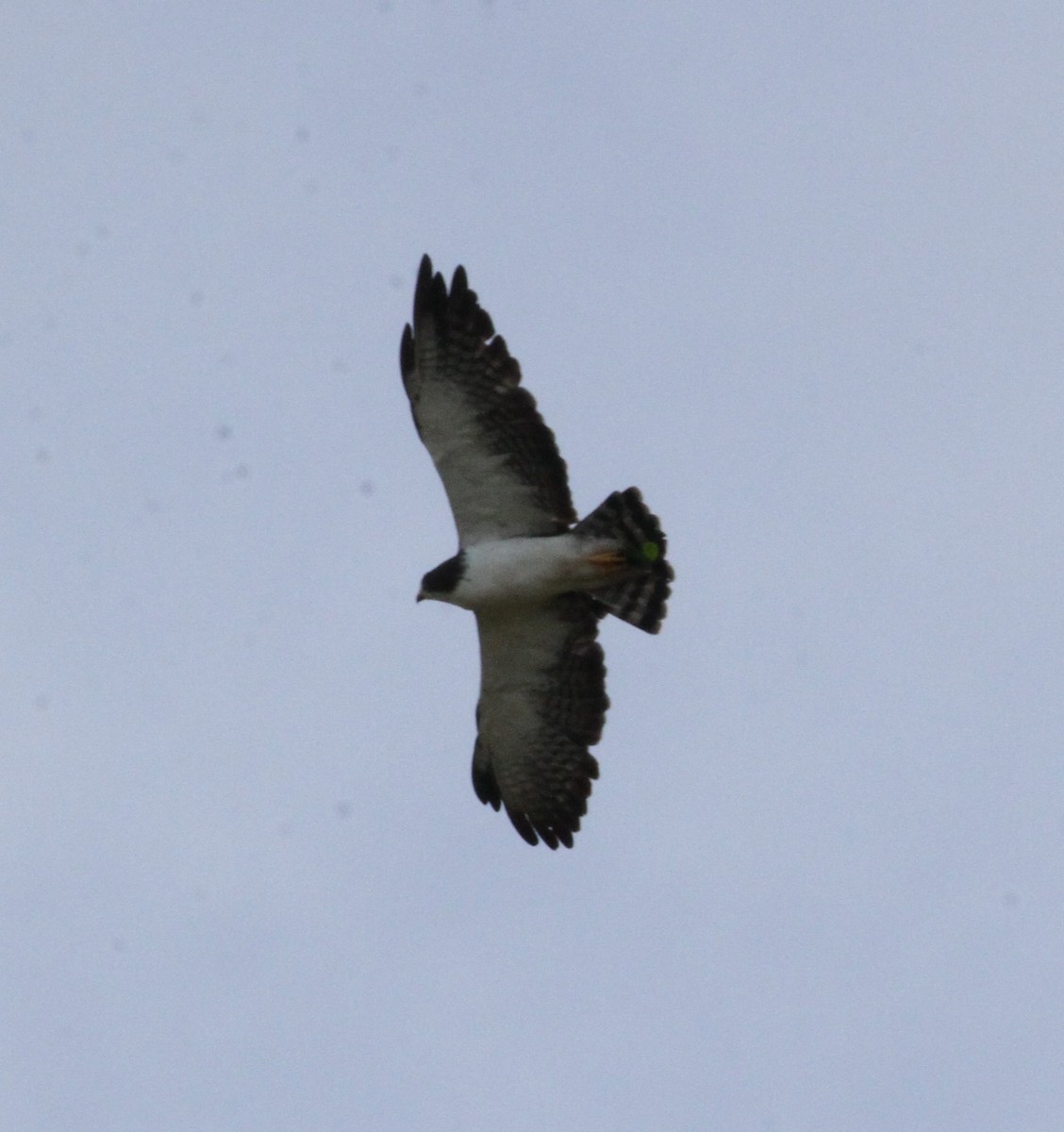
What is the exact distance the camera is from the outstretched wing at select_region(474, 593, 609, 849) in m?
14.9

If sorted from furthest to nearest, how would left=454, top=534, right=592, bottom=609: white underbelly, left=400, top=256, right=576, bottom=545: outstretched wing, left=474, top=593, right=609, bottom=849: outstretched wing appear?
left=474, top=593, right=609, bottom=849: outstretched wing < left=454, top=534, right=592, bottom=609: white underbelly < left=400, top=256, right=576, bottom=545: outstretched wing

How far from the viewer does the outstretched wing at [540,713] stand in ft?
48.7

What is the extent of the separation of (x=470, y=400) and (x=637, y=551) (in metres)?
1.30

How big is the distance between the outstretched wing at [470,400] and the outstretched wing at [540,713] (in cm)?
84

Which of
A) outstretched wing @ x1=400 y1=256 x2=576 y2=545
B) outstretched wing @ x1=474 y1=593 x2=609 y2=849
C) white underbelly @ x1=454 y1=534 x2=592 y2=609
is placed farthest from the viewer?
outstretched wing @ x1=474 y1=593 x2=609 y2=849

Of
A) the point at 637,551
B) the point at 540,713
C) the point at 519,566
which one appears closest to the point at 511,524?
the point at 519,566

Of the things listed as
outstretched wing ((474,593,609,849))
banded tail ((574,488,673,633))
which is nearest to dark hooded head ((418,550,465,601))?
outstretched wing ((474,593,609,849))

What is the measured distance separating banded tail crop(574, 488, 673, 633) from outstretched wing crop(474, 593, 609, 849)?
13.5 inches

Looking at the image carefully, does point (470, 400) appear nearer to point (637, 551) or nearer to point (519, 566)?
point (519, 566)

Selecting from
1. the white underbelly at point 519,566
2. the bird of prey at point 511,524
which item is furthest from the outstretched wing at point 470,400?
the white underbelly at point 519,566

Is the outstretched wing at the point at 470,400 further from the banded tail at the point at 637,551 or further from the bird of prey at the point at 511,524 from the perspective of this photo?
the banded tail at the point at 637,551

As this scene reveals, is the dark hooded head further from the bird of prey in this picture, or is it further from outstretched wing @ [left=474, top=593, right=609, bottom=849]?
outstretched wing @ [left=474, top=593, right=609, bottom=849]

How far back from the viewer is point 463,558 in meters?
14.5

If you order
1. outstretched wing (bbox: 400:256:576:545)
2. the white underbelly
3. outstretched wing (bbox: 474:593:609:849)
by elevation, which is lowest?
outstretched wing (bbox: 474:593:609:849)
